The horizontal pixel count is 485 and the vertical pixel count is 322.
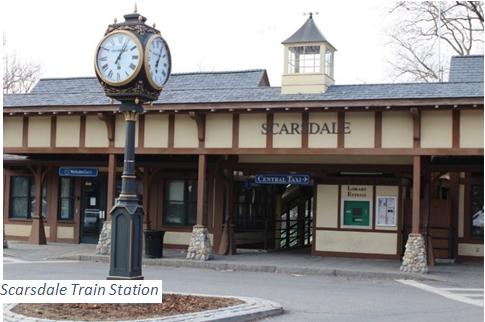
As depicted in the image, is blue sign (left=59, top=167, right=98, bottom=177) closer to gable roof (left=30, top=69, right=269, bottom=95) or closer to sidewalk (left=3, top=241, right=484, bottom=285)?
sidewalk (left=3, top=241, right=484, bottom=285)

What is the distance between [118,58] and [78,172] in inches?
510

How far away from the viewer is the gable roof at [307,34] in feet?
72.3

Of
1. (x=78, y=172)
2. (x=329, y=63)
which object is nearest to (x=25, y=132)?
(x=78, y=172)

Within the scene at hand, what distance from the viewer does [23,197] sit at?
25938 mm

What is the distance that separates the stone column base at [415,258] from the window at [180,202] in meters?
7.59

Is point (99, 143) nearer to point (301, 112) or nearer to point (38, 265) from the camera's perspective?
point (38, 265)

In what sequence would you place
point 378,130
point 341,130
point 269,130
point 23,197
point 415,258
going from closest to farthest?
point 415,258
point 378,130
point 341,130
point 269,130
point 23,197

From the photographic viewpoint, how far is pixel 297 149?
64.8 feet

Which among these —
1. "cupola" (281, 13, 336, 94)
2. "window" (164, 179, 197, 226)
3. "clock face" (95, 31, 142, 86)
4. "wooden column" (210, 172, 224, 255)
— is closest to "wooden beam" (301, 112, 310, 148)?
"cupola" (281, 13, 336, 94)

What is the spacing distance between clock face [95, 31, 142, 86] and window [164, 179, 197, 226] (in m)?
12.3

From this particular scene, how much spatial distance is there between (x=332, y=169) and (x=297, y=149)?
255cm

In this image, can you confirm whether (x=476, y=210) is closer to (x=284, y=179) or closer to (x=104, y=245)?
(x=284, y=179)

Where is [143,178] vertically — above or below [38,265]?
above

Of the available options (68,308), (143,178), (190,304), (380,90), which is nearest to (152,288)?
(190,304)
